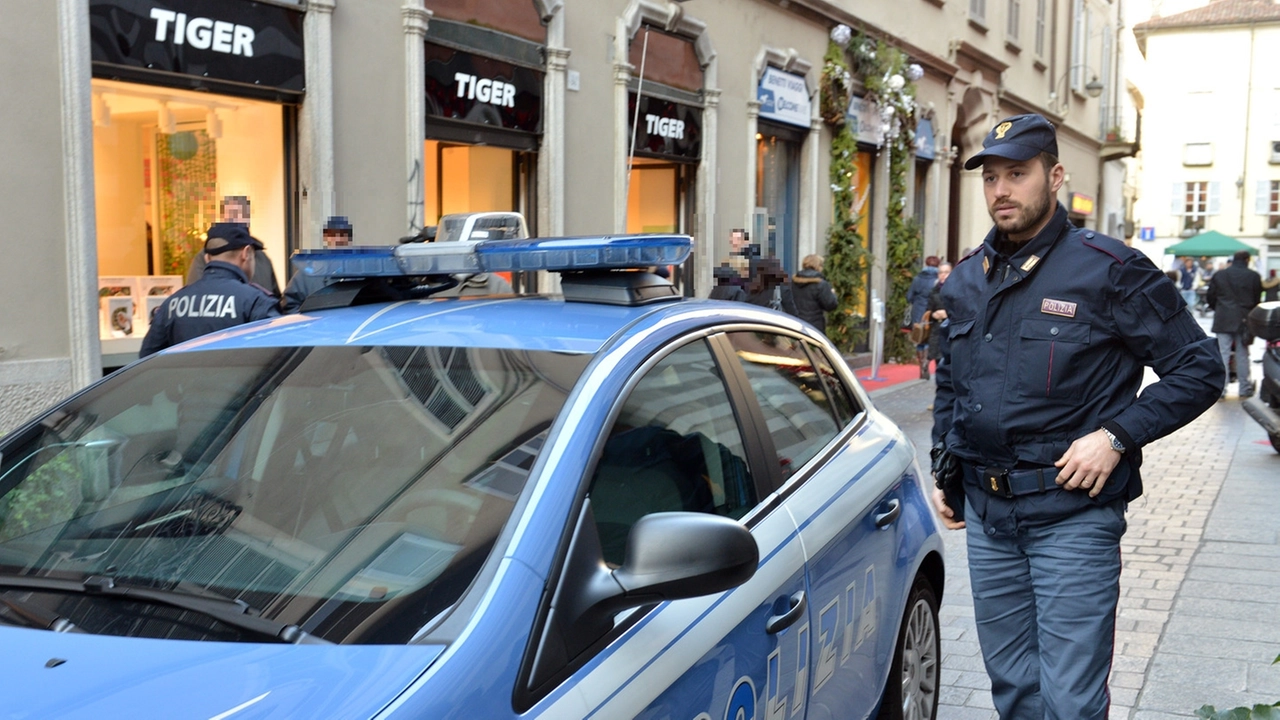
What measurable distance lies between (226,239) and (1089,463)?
449 cm

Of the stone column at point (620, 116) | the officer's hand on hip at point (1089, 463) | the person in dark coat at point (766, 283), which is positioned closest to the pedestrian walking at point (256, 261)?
the person in dark coat at point (766, 283)

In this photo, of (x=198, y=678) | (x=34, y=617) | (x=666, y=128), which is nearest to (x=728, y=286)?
(x=666, y=128)

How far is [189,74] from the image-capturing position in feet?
27.4

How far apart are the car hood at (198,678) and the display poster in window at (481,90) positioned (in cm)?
892

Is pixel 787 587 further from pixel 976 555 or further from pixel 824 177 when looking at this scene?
pixel 824 177

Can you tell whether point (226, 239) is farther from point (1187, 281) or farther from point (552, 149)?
point (1187, 281)

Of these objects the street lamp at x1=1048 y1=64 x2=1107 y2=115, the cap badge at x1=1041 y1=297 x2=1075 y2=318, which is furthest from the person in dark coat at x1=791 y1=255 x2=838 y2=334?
the street lamp at x1=1048 y1=64 x2=1107 y2=115

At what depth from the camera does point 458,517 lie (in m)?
2.22

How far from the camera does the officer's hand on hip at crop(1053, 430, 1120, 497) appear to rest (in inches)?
119

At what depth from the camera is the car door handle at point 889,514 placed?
3410 millimetres

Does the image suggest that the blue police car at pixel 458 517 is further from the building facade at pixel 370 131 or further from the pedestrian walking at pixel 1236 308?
the pedestrian walking at pixel 1236 308

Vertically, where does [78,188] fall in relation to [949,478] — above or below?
above

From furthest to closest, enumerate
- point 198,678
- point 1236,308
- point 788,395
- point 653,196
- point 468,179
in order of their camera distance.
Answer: point 1236,308, point 653,196, point 468,179, point 788,395, point 198,678

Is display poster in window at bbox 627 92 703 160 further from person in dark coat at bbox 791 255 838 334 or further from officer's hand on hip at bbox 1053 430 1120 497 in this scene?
officer's hand on hip at bbox 1053 430 1120 497
